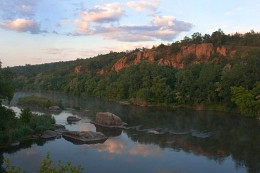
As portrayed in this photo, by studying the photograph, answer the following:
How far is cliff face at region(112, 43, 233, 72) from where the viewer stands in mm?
117875

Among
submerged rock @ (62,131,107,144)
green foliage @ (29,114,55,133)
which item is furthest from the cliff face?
green foliage @ (29,114,55,133)

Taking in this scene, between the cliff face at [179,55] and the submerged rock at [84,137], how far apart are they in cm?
7297

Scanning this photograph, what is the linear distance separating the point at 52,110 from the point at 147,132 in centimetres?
3016

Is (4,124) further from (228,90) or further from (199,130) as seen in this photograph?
(228,90)

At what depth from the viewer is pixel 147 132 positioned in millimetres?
52312

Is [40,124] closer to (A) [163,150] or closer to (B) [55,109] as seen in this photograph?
(A) [163,150]

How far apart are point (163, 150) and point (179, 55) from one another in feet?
291

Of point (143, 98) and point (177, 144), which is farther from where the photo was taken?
point (143, 98)

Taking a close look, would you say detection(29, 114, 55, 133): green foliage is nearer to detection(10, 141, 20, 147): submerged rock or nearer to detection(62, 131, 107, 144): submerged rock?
detection(62, 131, 107, 144): submerged rock

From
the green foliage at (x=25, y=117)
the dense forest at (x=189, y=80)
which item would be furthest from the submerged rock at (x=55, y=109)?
the green foliage at (x=25, y=117)

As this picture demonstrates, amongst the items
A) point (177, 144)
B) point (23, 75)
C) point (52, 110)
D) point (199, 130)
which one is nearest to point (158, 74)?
point (52, 110)

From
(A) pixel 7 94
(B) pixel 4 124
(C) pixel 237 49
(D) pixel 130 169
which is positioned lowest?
(D) pixel 130 169

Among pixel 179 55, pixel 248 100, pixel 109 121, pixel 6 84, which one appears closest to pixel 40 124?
pixel 6 84

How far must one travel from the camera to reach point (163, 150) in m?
42.2
